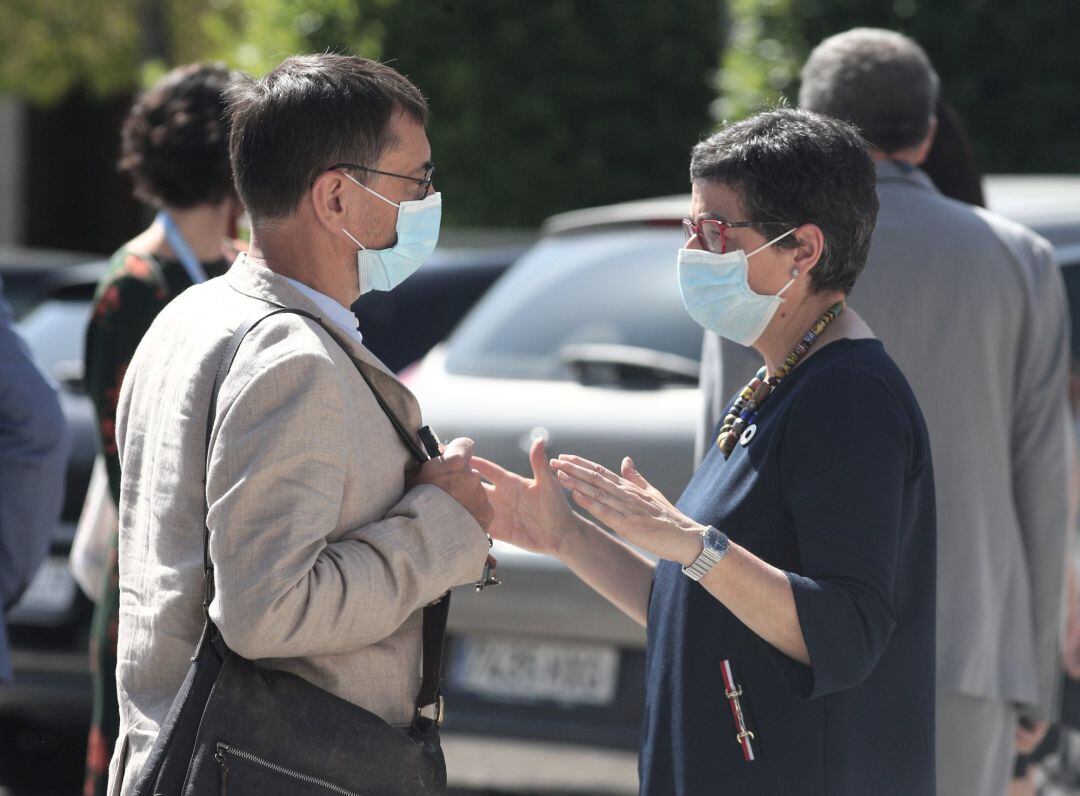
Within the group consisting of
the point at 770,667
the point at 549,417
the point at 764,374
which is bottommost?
the point at 549,417

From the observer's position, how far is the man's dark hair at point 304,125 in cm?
230

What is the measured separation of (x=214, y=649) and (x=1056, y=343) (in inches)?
76.8

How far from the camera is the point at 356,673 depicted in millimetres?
2293

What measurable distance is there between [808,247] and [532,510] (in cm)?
69

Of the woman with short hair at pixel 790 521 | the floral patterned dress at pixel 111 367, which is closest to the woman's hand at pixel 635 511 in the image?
the woman with short hair at pixel 790 521

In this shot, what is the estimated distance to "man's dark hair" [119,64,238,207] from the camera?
3719 millimetres

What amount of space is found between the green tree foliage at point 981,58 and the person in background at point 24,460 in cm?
585

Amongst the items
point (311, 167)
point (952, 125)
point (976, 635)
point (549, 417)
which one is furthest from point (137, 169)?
point (976, 635)

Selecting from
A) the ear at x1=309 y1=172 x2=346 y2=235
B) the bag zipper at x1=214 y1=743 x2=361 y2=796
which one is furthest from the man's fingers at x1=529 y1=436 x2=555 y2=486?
the bag zipper at x1=214 y1=743 x2=361 y2=796

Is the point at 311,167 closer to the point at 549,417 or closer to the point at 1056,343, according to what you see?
the point at 1056,343

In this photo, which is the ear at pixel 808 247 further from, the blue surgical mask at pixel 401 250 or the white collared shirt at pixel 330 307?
the white collared shirt at pixel 330 307

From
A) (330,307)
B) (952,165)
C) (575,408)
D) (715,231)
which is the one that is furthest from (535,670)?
(330,307)

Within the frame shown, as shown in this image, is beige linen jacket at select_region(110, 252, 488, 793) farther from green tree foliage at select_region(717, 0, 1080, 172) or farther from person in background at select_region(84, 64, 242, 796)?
green tree foliage at select_region(717, 0, 1080, 172)

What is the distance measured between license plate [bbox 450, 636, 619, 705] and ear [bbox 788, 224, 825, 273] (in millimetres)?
2017
